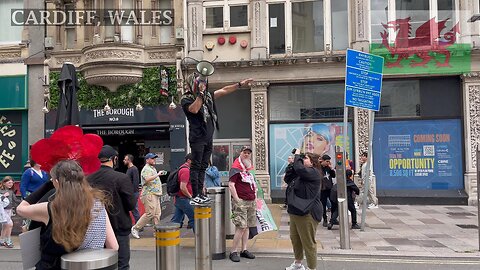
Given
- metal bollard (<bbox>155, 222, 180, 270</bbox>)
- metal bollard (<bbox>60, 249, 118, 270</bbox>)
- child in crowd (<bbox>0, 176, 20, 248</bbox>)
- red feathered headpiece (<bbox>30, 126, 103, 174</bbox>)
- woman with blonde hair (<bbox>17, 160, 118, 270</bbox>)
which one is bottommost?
child in crowd (<bbox>0, 176, 20, 248</bbox>)

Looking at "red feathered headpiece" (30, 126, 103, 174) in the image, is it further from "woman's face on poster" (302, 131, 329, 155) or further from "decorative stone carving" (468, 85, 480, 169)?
"decorative stone carving" (468, 85, 480, 169)

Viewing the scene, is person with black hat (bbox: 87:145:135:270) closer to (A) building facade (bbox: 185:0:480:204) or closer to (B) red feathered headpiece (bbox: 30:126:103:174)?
(B) red feathered headpiece (bbox: 30:126:103:174)

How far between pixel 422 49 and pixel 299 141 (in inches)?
209

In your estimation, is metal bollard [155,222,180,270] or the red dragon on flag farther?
the red dragon on flag

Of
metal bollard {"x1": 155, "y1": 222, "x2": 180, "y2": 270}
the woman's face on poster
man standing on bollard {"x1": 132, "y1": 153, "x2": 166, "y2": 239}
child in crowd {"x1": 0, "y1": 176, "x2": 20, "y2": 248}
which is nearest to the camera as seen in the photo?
metal bollard {"x1": 155, "y1": 222, "x2": 180, "y2": 270}

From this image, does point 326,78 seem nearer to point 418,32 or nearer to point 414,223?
point 418,32

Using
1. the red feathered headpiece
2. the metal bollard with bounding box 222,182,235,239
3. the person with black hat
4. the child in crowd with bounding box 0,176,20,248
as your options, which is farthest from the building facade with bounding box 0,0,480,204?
the red feathered headpiece

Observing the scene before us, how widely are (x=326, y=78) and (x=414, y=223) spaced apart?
249 inches

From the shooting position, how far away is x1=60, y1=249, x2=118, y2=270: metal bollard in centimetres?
270

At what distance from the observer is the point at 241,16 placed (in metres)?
16.6

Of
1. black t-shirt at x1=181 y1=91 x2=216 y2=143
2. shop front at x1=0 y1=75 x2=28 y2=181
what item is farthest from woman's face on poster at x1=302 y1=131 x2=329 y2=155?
shop front at x1=0 y1=75 x2=28 y2=181

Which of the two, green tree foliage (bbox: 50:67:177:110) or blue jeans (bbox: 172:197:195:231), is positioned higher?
green tree foliage (bbox: 50:67:177:110)

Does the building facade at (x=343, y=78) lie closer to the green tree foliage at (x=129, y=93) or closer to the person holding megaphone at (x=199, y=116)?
the green tree foliage at (x=129, y=93)

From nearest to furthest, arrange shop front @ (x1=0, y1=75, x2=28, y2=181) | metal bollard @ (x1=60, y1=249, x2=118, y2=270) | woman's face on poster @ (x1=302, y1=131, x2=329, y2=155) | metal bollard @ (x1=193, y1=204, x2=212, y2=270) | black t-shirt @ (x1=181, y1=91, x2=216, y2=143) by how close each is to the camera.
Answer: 1. metal bollard @ (x1=60, y1=249, x2=118, y2=270)
2. black t-shirt @ (x1=181, y1=91, x2=216, y2=143)
3. metal bollard @ (x1=193, y1=204, x2=212, y2=270)
4. woman's face on poster @ (x1=302, y1=131, x2=329, y2=155)
5. shop front @ (x1=0, y1=75, x2=28, y2=181)
